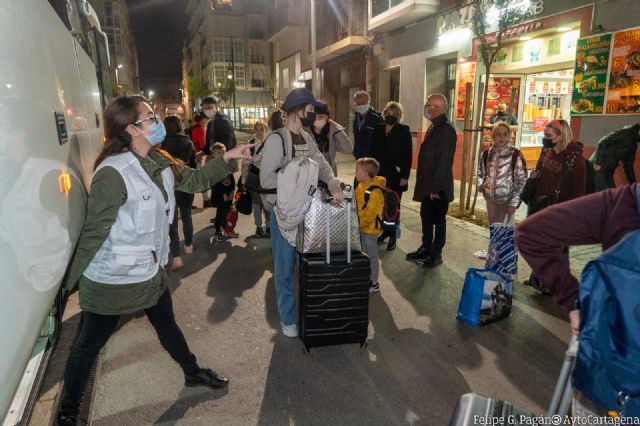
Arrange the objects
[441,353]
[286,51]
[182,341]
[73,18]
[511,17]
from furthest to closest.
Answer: [286,51]
[511,17]
[73,18]
[441,353]
[182,341]

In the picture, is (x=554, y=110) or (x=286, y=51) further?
(x=286, y=51)

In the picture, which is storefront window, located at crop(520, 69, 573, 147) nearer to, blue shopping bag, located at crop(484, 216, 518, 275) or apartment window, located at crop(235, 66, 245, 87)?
blue shopping bag, located at crop(484, 216, 518, 275)

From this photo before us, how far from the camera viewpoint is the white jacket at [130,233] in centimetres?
242

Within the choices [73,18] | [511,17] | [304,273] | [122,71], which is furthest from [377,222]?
[122,71]

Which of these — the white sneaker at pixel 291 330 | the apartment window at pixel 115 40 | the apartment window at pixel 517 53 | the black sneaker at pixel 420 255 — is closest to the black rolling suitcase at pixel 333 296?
the white sneaker at pixel 291 330

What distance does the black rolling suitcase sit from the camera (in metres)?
3.45

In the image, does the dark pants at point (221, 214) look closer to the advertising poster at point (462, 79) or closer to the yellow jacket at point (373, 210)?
the yellow jacket at point (373, 210)

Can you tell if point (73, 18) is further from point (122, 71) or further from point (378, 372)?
point (122, 71)

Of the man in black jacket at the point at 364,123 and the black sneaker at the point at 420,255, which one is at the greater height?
the man in black jacket at the point at 364,123

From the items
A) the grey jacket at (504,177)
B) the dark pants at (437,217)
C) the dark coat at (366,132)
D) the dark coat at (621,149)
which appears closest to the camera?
the grey jacket at (504,177)

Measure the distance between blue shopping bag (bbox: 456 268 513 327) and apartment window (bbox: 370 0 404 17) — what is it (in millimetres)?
11485

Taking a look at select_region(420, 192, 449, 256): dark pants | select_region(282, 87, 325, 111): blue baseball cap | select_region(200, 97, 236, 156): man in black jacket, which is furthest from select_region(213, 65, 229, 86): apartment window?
select_region(282, 87, 325, 111): blue baseball cap

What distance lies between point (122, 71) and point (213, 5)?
15.8 m

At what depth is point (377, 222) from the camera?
4617 millimetres
